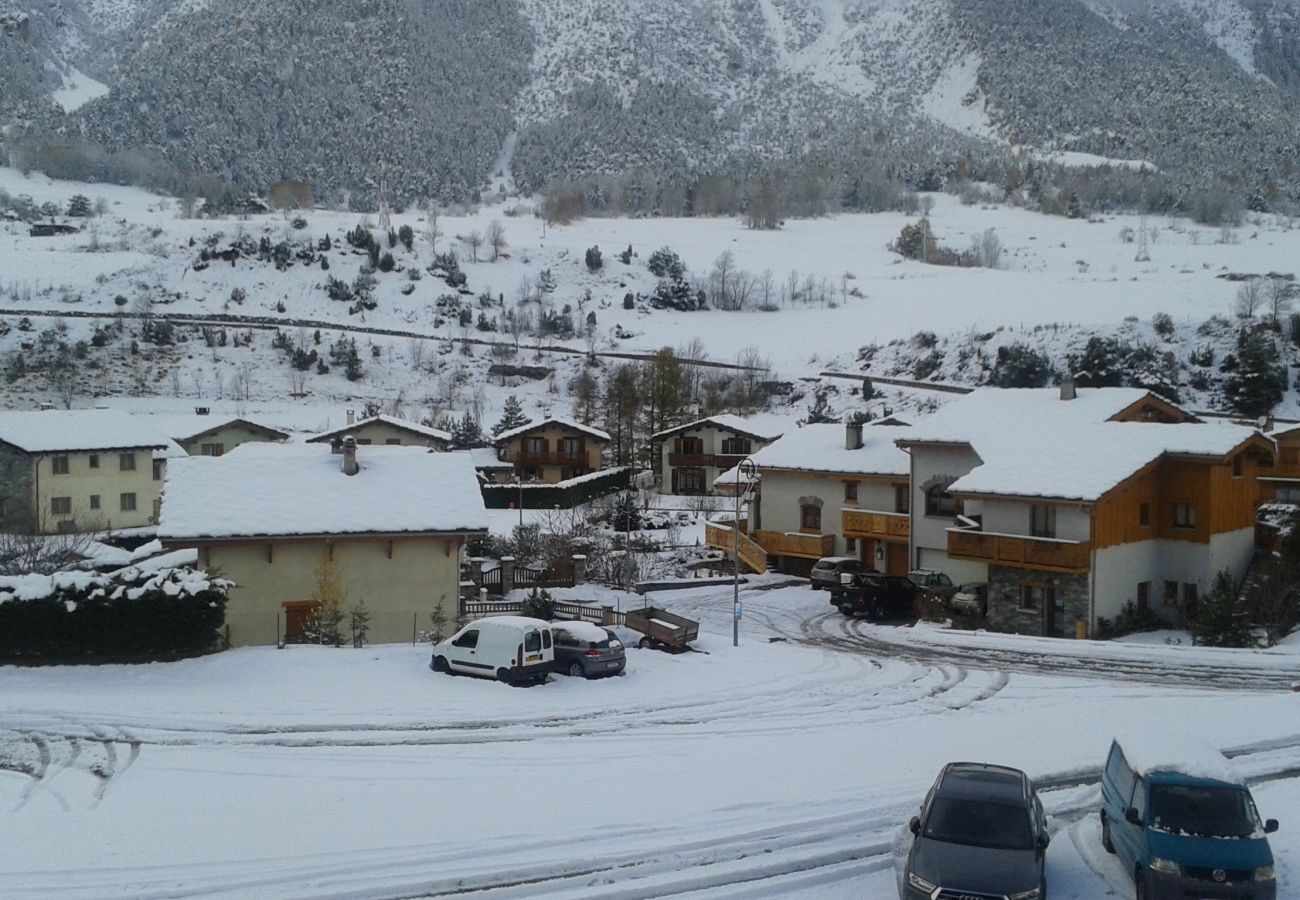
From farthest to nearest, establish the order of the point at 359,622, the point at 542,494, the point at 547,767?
the point at 542,494 → the point at 359,622 → the point at 547,767

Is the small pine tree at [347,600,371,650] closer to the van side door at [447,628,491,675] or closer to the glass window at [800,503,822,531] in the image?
the van side door at [447,628,491,675]

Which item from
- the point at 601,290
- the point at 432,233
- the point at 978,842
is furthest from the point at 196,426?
the point at 432,233

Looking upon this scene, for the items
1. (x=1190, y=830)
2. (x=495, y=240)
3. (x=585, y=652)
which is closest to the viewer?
(x=1190, y=830)

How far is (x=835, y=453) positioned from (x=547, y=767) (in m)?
29.9

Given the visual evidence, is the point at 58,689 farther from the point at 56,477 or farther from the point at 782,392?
the point at 782,392

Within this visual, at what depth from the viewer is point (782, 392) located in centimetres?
8888

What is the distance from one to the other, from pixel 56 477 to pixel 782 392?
54571 mm

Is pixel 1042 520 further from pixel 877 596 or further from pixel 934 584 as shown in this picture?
pixel 877 596

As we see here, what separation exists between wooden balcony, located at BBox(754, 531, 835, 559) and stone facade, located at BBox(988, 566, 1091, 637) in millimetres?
11314

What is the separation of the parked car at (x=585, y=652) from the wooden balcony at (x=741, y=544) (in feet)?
65.0

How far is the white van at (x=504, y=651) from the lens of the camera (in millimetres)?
22328

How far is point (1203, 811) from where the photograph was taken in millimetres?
11414

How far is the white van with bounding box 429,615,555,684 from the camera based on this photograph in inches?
879

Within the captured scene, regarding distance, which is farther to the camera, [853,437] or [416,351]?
[416,351]
